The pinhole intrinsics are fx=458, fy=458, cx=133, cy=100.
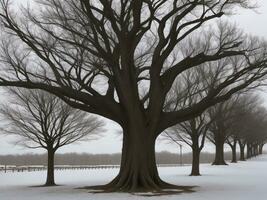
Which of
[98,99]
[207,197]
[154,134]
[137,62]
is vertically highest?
[137,62]

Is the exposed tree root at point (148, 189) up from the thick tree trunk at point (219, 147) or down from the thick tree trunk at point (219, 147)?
down

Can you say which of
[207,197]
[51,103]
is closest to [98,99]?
[207,197]

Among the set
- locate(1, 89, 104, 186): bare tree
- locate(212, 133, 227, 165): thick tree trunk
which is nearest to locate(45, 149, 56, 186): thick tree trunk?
locate(1, 89, 104, 186): bare tree

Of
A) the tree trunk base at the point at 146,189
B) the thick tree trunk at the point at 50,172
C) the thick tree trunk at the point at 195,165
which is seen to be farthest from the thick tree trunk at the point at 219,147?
the tree trunk base at the point at 146,189

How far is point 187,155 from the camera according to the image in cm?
15712

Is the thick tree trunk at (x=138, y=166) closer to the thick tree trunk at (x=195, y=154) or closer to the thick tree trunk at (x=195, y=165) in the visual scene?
the thick tree trunk at (x=195, y=165)

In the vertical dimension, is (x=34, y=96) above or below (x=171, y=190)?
above

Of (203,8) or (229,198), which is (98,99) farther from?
(229,198)

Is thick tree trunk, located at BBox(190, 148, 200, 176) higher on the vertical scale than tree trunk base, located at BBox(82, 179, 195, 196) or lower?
higher

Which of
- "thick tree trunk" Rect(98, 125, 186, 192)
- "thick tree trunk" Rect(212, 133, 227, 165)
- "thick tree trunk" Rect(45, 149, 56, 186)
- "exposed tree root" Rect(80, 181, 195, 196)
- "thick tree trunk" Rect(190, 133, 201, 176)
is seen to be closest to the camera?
"exposed tree root" Rect(80, 181, 195, 196)

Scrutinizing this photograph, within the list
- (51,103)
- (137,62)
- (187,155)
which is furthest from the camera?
(187,155)

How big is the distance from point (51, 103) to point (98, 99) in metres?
10.7

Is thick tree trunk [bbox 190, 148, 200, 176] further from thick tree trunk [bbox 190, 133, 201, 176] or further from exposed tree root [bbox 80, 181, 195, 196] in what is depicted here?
exposed tree root [bbox 80, 181, 195, 196]

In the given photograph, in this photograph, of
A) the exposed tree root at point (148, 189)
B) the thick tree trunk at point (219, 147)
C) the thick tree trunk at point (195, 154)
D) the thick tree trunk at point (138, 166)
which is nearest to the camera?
the exposed tree root at point (148, 189)
